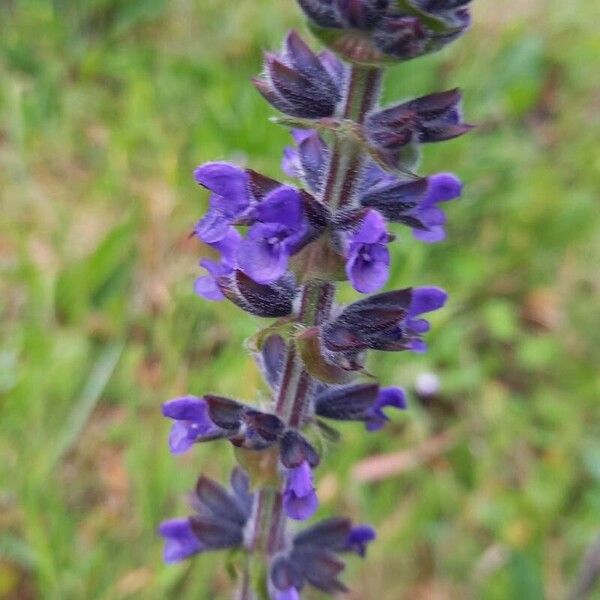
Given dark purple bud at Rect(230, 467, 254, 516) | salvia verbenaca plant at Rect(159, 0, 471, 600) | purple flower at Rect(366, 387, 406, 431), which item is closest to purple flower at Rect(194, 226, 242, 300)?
salvia verbenaca plant at Rect(159, 0, 471, 600)

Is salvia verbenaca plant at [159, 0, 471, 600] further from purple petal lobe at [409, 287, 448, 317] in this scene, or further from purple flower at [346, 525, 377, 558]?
purple flower at [346, 525, 377, 558]

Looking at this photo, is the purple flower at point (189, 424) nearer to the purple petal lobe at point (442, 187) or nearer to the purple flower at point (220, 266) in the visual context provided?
the purple flower at point (220, 266)

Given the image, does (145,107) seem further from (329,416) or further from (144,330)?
(329,416)

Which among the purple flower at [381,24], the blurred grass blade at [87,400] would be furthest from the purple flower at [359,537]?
the blurred grass blade at [87,400]

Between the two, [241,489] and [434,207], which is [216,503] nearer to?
[241,489]

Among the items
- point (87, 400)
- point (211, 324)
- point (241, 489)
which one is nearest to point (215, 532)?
point (241, 489)

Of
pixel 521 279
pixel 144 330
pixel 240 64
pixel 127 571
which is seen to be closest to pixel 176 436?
pixel 127 571
